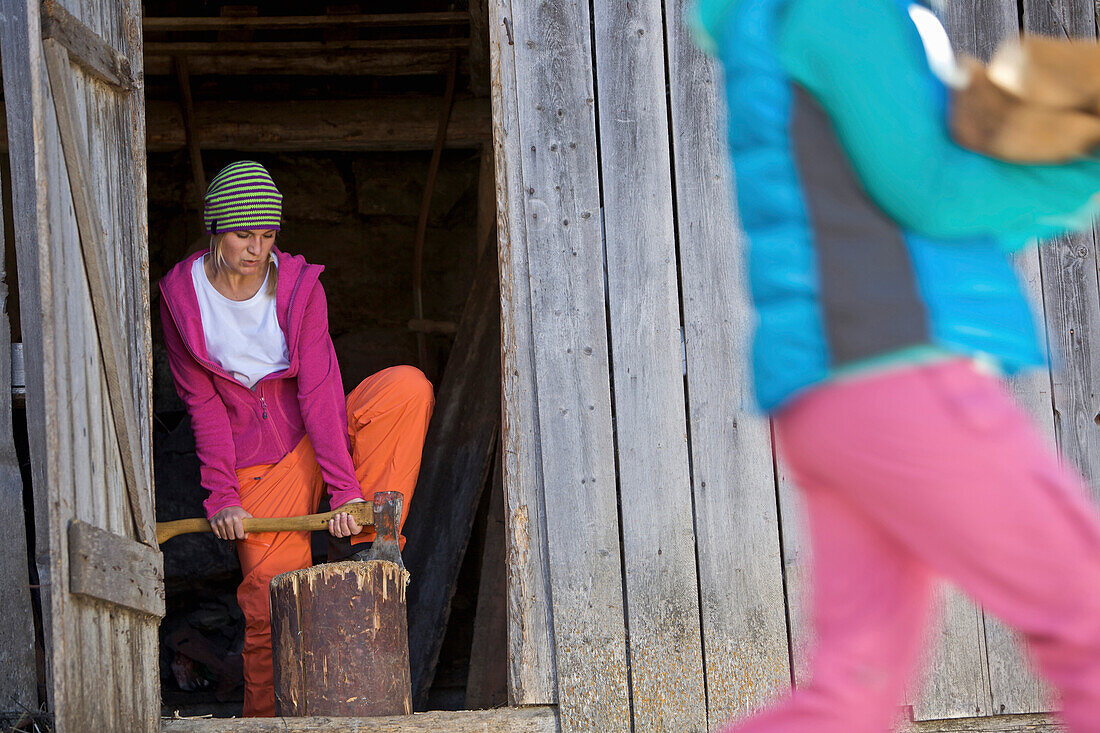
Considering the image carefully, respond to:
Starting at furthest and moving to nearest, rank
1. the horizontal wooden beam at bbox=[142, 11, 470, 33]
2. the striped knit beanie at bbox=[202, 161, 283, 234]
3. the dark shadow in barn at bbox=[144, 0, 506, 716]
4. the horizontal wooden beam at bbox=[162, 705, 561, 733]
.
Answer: the horizontal wooden beam at bbox=[142, 11, 470, 33] → the dark shadow in barn at bbox=[144, 0, 506, 716] → the striped knit beanie at bbox=[202, 161, 283, 234] → the horizontal wooden beam at bbox=[162, 705, 561, 733]

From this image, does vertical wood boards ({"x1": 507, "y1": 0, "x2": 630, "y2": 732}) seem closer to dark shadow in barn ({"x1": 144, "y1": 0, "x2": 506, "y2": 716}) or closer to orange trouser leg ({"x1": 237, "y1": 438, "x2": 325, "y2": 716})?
orange trouser leg ({"x1": 237, "y1": 438, "x2": 325, "y2": 716})

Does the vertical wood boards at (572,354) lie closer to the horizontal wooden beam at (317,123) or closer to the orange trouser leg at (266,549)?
the orange trouser leg at (266,549)

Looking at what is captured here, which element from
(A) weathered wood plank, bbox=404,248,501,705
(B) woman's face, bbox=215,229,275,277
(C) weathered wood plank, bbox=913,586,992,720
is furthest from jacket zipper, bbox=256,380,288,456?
(C) weathered wood plank, bbox=913,586,992,720

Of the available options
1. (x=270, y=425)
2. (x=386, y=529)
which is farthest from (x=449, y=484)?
(x=386, y=529)

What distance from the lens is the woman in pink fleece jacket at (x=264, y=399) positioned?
4402 mm

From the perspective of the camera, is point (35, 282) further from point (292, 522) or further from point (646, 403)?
point (646, 403)

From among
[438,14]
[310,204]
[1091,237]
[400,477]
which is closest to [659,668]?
[400,477]

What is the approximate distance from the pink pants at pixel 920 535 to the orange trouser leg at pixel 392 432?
9.41 feet

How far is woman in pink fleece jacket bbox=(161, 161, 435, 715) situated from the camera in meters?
4.40

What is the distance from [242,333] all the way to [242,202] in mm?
481

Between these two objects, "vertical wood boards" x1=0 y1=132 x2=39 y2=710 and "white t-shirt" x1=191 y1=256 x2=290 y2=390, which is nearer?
"vertical wood boards" x1=0 y1=132 x2=39 y2=710

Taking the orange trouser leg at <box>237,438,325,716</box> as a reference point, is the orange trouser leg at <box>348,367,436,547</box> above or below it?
above

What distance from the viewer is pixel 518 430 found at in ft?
12.9

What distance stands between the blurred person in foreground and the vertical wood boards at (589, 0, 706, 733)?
2010 mm
